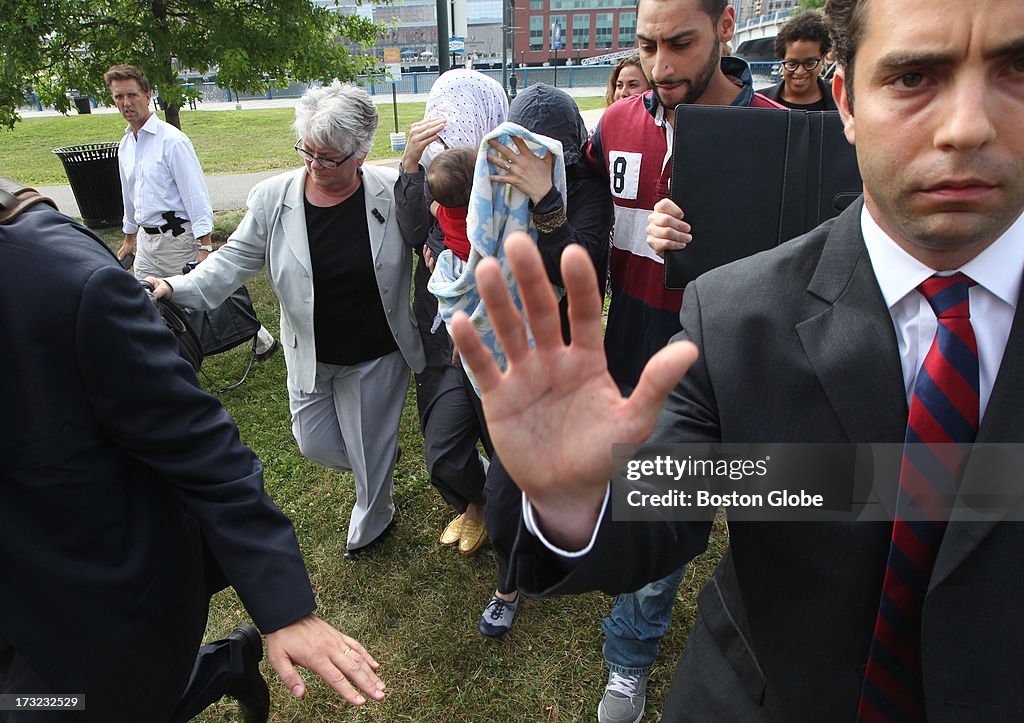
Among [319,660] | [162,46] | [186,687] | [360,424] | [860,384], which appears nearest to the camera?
[860,384]

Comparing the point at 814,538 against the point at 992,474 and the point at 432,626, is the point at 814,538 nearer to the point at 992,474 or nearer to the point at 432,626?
the point at 992,474

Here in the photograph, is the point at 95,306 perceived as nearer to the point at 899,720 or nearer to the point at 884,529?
the point at 884,529

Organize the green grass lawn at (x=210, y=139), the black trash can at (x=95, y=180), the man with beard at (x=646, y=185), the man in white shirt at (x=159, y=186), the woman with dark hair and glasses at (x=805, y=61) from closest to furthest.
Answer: the man with beard at (x=646, y=185) → the woman with dark hair and glasses at (x=805, y=61) → the man in white shirt at (x=159, y=186) → the black trash can at (x=95, y=180) → the green grass lawn at (x=210, y=139)

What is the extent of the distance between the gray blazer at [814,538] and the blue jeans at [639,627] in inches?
44.9

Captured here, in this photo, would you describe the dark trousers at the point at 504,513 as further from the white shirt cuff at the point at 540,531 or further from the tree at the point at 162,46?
the tree at the point at 162,46

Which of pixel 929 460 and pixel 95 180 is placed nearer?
pixel 929 460

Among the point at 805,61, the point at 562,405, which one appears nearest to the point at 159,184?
the point at 805,61

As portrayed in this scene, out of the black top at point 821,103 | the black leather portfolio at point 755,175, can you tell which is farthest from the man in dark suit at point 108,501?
the black top at point 821,103

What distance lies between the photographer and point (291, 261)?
3148 mm

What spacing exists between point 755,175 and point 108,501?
197 cm

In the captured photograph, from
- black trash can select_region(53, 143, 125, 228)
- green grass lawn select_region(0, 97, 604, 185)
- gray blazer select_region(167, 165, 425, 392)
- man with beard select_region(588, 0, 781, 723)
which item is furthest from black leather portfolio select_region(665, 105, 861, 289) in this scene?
green grass lawn select_region(0, 97, 604, 185)

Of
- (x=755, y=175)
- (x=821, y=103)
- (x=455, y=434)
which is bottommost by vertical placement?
(x=455, y=434)

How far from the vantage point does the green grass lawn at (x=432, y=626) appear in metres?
2.82

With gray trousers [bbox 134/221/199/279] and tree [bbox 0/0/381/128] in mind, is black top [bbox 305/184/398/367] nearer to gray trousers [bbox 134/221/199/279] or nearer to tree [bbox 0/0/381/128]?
gray trousers [bbox 134/221/199/279]
